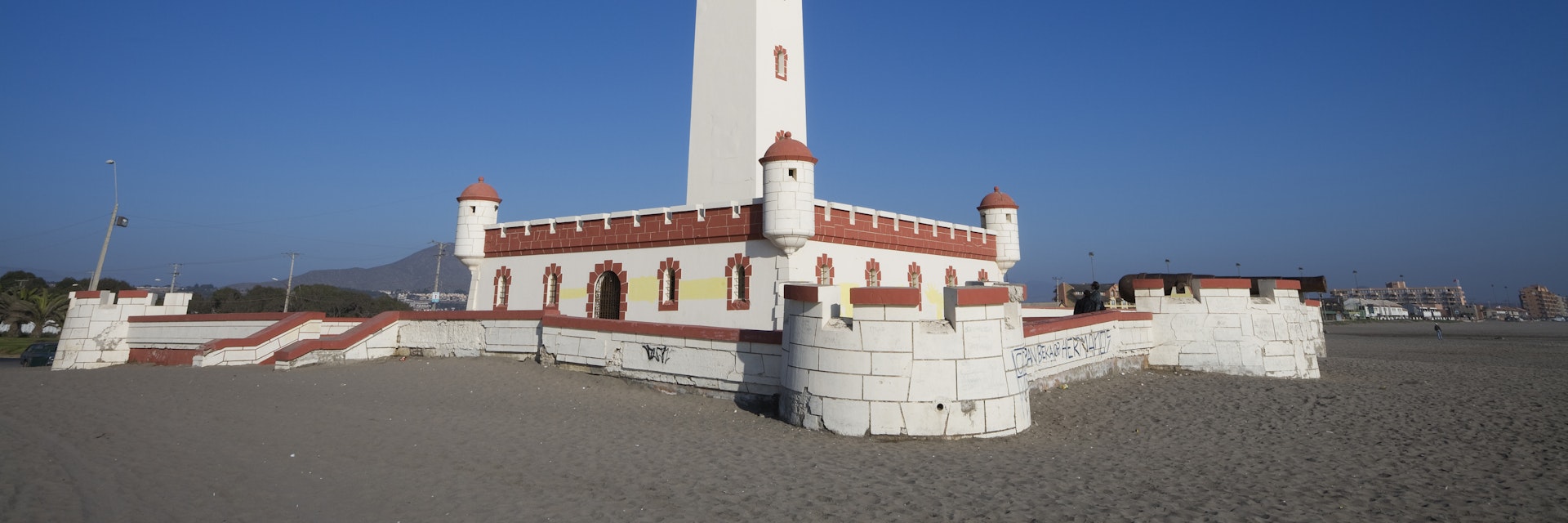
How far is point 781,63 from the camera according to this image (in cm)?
2105

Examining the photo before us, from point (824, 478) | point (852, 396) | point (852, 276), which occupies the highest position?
point (852, 276)

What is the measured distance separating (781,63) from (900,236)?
6.77m

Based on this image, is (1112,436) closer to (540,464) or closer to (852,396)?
(852,396)

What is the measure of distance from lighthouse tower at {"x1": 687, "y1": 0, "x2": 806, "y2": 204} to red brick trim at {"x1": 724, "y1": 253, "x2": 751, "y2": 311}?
121 inches

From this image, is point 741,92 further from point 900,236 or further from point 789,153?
point 900,236

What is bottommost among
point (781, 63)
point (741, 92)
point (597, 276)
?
point (597, 276)

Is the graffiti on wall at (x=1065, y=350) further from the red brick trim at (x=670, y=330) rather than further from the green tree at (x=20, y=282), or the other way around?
the green tree at (x=20, y=282)

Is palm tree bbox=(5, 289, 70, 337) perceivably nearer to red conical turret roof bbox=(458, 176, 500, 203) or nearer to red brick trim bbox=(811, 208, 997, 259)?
red conical turret roof bbox=(458, 176, 500, 203)

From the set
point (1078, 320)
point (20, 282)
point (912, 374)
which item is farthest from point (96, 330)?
point (20, 282)

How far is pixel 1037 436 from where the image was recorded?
9062mm

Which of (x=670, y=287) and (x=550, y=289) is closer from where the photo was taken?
(x=670, y=287)

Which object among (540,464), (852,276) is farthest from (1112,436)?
(852,276)

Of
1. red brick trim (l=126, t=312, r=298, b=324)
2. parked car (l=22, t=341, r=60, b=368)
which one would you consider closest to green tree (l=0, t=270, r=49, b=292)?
parked car (l=22, t=341, r=60, b=368)

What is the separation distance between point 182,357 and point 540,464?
14297 mm
